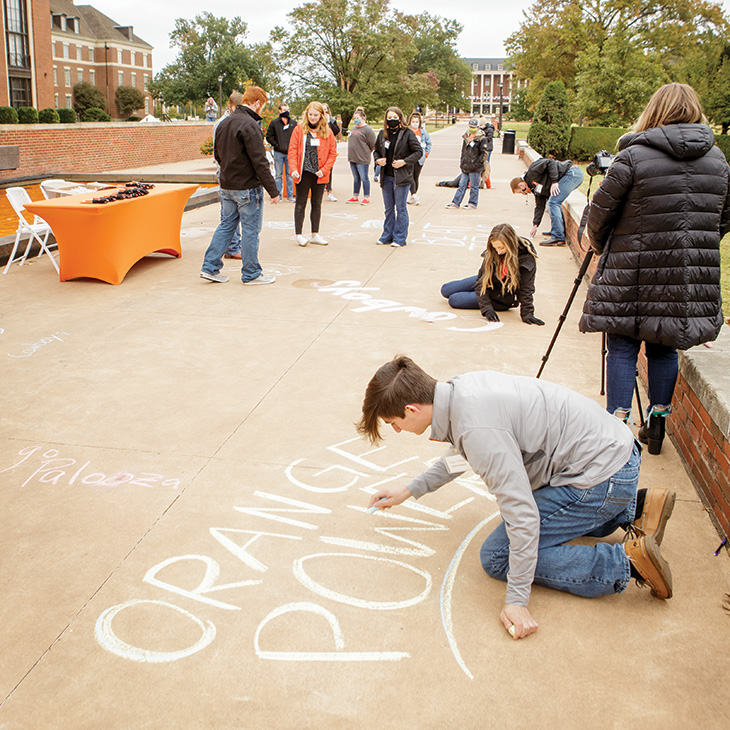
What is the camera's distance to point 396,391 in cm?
244

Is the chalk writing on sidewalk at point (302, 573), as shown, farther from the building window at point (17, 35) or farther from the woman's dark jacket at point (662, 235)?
the building window at point (17, 35)

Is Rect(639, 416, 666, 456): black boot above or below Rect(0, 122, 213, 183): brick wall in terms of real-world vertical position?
below

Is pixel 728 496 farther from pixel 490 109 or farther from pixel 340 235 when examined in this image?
pixel 490 109

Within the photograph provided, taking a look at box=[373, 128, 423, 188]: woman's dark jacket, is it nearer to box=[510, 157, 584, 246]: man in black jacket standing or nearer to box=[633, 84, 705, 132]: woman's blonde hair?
box=[510, 157, 584, 246]: man in black jacket standing

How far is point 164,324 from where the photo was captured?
6102 mm

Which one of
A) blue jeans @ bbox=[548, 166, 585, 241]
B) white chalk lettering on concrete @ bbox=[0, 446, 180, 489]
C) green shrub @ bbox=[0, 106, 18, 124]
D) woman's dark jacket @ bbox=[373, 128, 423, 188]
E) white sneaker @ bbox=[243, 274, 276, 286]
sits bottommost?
white chalk lettering on concrete @ bbox=[0, 446, 180, 489]

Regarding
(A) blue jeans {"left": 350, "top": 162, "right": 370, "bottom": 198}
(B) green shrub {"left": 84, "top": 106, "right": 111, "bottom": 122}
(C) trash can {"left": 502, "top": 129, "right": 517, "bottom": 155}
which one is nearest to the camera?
(A) blue jeans {"left": 350, "top": 162, "right": 370, "bottom": 198}

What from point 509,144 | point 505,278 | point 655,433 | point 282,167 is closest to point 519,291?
point 505,278

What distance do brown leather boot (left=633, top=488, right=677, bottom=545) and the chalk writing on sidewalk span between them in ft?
2.39

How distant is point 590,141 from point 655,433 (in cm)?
2356

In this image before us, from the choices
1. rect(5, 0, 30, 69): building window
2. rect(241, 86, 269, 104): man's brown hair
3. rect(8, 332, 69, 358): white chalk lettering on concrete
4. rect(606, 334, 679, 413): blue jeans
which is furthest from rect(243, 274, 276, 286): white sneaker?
rect(5, 0, 30, 69): building window

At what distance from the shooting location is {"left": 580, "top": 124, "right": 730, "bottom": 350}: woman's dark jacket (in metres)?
3.36

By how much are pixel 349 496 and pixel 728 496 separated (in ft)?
5.68

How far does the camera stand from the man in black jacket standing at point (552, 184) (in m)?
9.59
